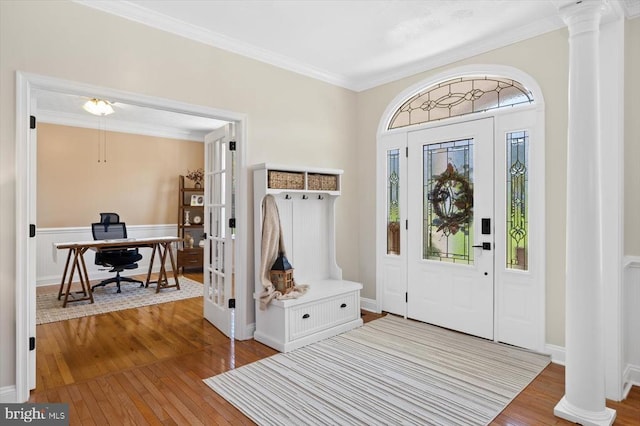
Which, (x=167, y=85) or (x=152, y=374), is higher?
(x=167, y=85)

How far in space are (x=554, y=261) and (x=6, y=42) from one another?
170 inches

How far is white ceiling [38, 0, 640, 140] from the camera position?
2.76m

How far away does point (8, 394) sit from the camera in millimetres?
2297

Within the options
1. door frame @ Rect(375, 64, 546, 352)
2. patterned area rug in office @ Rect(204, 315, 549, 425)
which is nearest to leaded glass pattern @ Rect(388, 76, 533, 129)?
door frame @ Rect(375, 64, 546, 352)

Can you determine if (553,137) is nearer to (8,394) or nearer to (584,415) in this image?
(584,415)

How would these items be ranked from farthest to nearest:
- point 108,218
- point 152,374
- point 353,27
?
1. point 108,218
2. point 353,27
3. point 152,374

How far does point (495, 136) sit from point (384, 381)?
238 centimetres

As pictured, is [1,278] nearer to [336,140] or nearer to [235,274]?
[235,274]

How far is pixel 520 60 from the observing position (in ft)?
10.5

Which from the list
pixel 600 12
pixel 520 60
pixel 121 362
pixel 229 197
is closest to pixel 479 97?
pixel 520 60

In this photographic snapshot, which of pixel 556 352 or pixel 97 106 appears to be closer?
pixel 556 352

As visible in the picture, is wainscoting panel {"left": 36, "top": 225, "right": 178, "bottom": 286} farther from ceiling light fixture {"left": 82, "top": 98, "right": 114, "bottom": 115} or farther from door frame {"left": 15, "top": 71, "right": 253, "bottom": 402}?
door frame {"left": 15, "top": 71, "right": 253, "bottom": 402}

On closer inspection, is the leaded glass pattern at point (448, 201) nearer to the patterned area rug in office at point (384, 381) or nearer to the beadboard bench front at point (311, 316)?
the patterned area rug in office at point (384, 381)

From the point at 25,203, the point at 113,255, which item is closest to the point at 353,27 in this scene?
the point at 25,203
